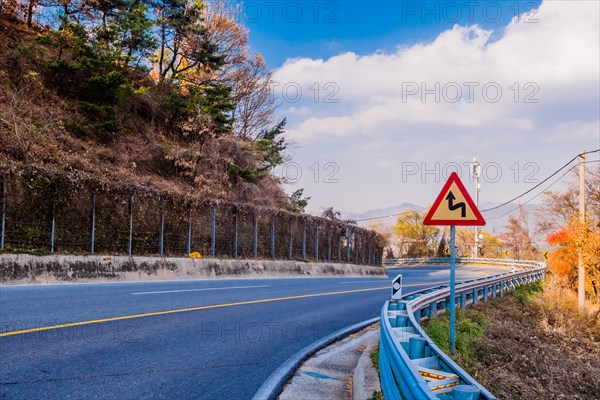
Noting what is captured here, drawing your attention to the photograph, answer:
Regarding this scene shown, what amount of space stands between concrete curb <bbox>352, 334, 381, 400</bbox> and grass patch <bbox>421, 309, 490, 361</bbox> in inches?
123

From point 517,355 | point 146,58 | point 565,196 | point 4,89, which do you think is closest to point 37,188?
point 4,89

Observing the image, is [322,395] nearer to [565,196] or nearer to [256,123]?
[256,123]

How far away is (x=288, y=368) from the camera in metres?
6.11

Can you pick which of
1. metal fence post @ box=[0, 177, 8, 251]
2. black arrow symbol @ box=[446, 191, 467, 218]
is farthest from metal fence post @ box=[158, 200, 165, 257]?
black arrow symbol @ box=[446, 191, 467, 218]

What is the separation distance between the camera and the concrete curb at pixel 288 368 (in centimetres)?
510

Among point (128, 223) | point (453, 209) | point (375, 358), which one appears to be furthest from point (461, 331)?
point (128, 223)

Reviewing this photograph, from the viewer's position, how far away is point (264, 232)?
25266 mm

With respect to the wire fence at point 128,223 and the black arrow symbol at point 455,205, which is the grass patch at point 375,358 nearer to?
the black arrow symbol at point 455,205

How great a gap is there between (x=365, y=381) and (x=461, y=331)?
21.7 ft

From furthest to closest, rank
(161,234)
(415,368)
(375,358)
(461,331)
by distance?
(161,234), (461,331), (375,358), (415,368)

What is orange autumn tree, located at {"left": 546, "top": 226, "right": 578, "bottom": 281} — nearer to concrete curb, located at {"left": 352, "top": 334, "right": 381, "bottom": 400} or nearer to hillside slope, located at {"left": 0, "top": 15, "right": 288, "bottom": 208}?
hillside slope, located at {"left": 0, "top": 15, "right": 288, "bottom": 208}

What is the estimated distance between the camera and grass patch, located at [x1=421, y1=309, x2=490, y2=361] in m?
8.81

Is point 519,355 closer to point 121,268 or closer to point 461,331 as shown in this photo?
point 461,331

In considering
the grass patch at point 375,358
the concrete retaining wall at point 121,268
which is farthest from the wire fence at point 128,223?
the grass patch at point 375,358
